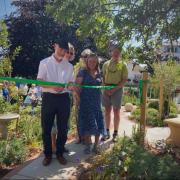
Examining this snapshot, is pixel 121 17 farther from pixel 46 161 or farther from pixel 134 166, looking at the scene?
pixel 46 161

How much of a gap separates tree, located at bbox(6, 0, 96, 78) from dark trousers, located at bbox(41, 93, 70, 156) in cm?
1887

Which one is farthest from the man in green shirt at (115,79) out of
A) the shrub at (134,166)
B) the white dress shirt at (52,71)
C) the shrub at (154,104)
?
the shrub at (154,104)

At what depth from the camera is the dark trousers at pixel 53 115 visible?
16.9ft

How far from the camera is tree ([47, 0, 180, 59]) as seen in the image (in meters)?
5.07

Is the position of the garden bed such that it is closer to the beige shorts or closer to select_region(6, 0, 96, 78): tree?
the beige shorts

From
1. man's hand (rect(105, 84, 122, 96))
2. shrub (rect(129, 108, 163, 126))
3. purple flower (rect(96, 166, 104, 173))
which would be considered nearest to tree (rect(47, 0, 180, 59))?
man's hand (rect(105, 84, 122, 96))

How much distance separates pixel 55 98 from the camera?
514 centimetres

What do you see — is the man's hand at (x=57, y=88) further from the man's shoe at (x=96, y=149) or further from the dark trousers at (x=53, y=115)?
the man's shoe at (x=96, y=149)

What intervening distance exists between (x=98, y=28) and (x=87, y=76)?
789 mm

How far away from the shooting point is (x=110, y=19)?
5.72 m

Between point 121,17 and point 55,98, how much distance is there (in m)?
1.44

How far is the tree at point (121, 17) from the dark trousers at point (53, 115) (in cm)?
118

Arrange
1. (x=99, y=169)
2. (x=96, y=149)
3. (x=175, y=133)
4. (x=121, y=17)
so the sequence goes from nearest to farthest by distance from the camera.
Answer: (x=99, y=169) < (x=121, y=17) < (x=96, y=149) < (x=175, y=133)

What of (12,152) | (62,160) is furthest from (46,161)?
(12,152)
